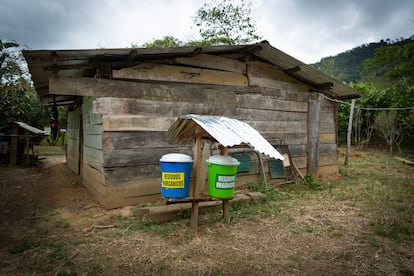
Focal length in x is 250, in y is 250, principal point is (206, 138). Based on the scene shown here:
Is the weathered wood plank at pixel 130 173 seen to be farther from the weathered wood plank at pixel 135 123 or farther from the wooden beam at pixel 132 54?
the wooden beam at pixel 132 54

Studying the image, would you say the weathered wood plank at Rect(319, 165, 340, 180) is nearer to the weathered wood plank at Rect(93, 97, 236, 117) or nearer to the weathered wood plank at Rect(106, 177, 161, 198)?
the weathered wood plank at Rect(93, 97, 236, 117)

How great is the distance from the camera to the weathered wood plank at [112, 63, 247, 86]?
16.5 feet

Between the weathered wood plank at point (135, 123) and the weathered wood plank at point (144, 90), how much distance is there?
406 mm

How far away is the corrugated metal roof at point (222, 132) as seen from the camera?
310 centimetres

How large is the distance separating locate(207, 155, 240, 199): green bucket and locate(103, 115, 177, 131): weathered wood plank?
2005 millimetres

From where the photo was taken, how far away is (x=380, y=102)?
15.3m

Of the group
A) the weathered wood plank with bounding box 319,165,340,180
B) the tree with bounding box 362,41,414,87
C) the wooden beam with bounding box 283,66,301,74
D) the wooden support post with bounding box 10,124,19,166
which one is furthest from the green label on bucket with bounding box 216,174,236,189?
the tree with bounding box 362,41,414,87

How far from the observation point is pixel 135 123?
490 centimetres

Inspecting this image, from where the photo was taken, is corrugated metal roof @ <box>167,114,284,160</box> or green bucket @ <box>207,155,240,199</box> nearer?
corrugated metal roof @ <box>167,114,284,160</box>

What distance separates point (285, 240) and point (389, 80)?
22826 millimetres

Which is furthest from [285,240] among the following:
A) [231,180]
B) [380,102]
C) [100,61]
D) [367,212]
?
[380,102]

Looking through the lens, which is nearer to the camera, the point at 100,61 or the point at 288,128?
the point at 100,61

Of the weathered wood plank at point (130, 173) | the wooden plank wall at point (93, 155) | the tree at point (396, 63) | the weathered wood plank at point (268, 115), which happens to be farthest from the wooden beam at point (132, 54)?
the tree at point (396, 63)

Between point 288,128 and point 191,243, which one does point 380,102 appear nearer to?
point 288,128
